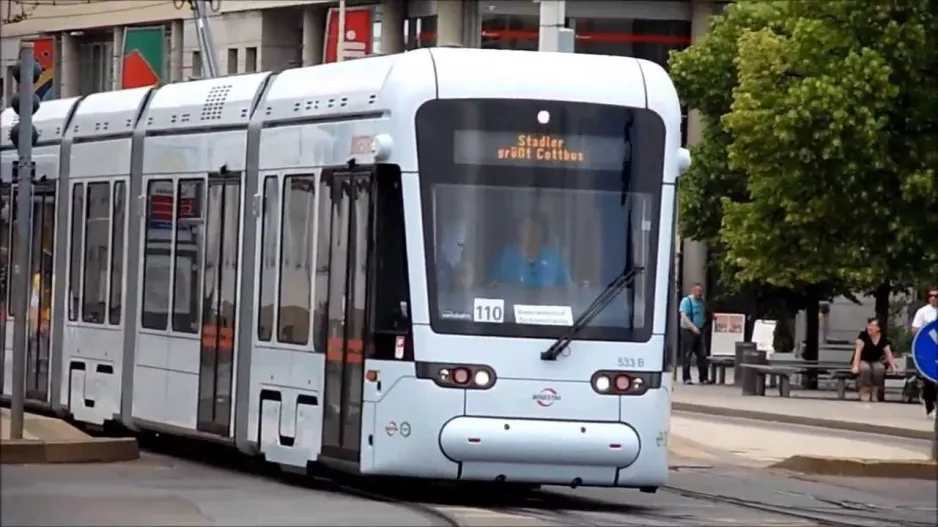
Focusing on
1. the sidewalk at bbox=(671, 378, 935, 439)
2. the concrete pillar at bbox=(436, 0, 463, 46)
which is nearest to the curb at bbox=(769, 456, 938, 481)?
Answer: the sidewalk at bbox=(671, 378, 935, 439)

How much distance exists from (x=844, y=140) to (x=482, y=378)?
2212 cm

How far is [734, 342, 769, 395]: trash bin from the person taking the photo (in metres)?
38.2

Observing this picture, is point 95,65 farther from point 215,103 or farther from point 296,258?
point 296,258

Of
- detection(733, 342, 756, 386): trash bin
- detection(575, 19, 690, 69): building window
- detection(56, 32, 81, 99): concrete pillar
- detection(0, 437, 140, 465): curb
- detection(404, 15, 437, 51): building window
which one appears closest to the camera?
detection(0, 437, 140, 465): curb

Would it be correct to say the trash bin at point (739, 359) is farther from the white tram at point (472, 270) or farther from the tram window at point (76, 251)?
the white tram at point (472, 270)

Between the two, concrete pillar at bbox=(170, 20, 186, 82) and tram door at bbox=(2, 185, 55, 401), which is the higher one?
concrete pillar at bbox=(170, 20, 186, 82)

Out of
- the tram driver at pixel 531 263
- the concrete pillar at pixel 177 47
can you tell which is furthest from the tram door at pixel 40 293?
the concrete pillar at pixel 177 47

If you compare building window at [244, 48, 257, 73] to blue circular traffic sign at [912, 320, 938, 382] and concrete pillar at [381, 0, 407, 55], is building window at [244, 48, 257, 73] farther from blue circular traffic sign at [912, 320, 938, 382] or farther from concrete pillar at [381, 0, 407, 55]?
blue circular traffic sign at [912, 320, 938, 382]

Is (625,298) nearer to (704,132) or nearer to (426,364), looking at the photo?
(426,364)

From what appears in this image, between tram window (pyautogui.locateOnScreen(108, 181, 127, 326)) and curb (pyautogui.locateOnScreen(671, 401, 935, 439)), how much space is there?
1014 cm

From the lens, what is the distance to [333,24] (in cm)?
5091

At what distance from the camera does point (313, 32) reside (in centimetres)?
6288

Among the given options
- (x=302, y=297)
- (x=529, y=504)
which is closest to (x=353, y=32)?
(x=302, y=297)

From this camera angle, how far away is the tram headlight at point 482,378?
15852 millimetres
